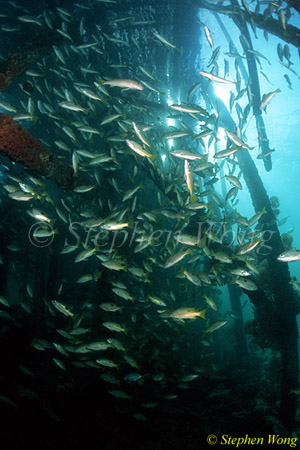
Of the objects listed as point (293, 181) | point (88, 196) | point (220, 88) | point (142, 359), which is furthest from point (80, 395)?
point (293, 181)

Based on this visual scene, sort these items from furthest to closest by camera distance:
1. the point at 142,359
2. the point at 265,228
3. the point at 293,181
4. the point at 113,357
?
the point at 293,181 < the point at 265,228 < the point at 142,359 < the point at 113,357


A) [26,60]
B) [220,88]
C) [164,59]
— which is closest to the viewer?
[26,60]

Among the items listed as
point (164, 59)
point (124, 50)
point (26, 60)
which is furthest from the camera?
point (164, 59)

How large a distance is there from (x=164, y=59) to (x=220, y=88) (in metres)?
14.3

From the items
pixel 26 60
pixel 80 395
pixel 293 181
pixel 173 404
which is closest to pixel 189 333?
pixel 173 404

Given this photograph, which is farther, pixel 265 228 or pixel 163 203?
pixel 265 228

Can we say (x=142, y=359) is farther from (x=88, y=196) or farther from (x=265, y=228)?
(x=265, y=228)

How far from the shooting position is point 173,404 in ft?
20.0

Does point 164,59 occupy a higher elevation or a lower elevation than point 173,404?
higher

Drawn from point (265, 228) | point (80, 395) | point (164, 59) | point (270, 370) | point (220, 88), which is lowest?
point (270, 370)

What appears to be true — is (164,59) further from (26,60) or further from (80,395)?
(80,395)

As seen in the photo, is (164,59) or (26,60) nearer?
(26,60)

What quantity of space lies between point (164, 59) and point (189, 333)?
418 inches

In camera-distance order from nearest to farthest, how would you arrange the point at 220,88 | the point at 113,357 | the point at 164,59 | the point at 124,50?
the point at 113,357 < the point at 124,50 < the point at 164,59 < the point at 220,88
